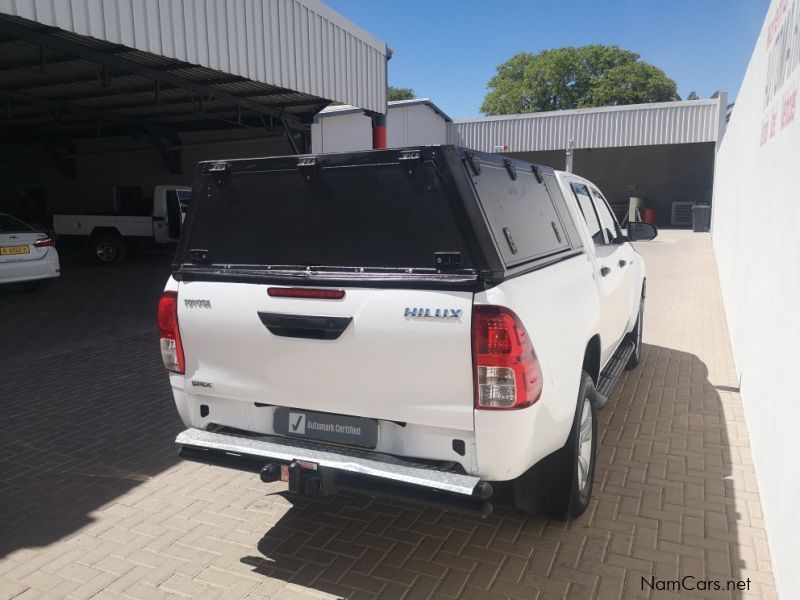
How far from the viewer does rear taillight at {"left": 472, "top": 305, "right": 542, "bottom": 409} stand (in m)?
2.61

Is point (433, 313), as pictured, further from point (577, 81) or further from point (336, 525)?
point (577, 81)

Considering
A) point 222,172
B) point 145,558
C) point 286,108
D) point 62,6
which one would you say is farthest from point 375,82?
point 145,558

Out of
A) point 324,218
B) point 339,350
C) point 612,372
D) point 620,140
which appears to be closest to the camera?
point 339,350

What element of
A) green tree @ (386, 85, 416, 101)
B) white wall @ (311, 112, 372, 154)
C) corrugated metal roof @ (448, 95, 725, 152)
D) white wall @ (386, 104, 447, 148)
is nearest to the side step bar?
white wall @ (311, 112, 372, 154)

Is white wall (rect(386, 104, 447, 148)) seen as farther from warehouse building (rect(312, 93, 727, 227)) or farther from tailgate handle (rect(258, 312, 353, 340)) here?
tailgate handle (rect(258, 312, 353, 340))

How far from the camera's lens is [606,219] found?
18.1 feet

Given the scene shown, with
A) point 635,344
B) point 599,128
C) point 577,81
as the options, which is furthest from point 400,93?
point 635,344

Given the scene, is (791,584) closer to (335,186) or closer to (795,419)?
(795,419)

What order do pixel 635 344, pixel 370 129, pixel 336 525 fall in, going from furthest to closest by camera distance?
pixel 370 129, pixel 635 344, pixel 336 525

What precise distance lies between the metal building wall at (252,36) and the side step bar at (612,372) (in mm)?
6291

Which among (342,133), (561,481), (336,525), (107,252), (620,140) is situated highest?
(620,140)

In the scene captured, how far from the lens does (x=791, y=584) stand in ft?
8.25

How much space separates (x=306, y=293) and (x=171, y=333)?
89 cm

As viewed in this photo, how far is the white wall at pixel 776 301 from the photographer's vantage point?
9.30 ft
